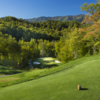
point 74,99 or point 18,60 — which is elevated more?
point 74,99

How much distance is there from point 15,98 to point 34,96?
2.55ft

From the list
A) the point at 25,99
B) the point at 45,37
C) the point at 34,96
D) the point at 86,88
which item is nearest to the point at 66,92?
the point at 86,88

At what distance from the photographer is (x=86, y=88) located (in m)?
4.55

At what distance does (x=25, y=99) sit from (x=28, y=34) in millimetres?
102790

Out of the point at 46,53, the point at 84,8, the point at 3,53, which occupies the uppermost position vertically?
the point at 84,8

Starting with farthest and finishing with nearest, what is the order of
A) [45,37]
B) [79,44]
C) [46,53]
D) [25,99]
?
1. [45,37]
2. [46,53]
3. [79,44]
4. [25,99]

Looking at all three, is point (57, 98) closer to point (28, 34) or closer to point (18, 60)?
point (18, 60)

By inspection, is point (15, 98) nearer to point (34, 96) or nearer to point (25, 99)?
point (25, 99)

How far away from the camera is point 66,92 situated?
431cm

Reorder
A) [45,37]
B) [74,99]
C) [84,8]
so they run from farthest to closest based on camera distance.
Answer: [45,37] < [84,8] < [74,99]

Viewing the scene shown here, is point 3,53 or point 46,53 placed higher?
point 3,53

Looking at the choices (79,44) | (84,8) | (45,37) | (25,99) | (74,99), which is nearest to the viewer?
(74,99)

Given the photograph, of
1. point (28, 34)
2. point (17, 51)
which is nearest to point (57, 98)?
point (17, 51)

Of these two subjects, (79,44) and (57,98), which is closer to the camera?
(57,98)
